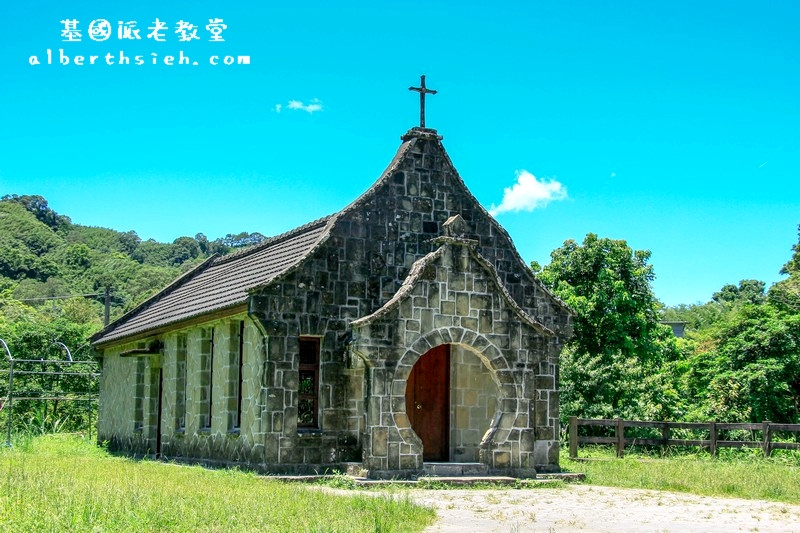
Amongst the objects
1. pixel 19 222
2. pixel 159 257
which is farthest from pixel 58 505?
pixel 159 257

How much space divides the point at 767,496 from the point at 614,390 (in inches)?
664

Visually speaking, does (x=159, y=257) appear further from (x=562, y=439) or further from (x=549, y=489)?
(x=549, y=489)

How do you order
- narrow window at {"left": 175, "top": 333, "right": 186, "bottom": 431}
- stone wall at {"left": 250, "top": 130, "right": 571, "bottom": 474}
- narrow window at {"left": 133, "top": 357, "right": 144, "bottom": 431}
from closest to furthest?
stone wall at {"left": 250, "top": 130, "right": 571, "bottom": 474} < narrow window at {"left": 175, "top": 333, "right": 186, "bottom": 431} < narrow window at {"left": 133, "top": 357, "right": 144, "bottom": 431}

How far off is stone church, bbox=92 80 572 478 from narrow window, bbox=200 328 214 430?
33mm

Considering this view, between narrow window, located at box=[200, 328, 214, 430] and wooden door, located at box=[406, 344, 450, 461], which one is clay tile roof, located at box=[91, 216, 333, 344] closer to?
narrow window, located at box=[200, 328, 214, 430]

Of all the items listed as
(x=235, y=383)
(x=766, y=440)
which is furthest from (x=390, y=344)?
(x=766, y=440)

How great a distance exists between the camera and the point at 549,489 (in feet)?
62.4

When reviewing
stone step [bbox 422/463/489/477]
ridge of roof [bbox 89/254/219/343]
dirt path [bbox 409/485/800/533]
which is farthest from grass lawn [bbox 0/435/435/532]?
ridge of roof [bbox 89/254/219/343]

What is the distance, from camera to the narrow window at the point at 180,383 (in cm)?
2469

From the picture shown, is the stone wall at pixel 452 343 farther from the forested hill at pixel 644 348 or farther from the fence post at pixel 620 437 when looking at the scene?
the forested hill at pixel 644 348

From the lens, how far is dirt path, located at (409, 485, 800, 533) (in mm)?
13234

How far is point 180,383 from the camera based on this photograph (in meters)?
24.8

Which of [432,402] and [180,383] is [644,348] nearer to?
[432,402]

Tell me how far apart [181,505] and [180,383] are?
1199 cm
